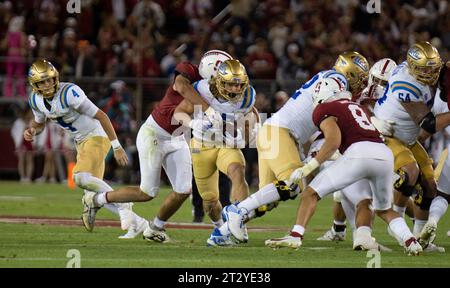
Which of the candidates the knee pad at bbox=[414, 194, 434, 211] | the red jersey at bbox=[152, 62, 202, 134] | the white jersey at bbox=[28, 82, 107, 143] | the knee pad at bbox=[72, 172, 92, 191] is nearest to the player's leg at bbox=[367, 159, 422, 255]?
the knee pad at bbox=[414, 194, 434, 211]

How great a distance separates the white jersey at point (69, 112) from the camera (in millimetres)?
10031

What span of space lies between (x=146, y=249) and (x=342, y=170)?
1.82 meters

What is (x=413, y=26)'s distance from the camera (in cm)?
1920

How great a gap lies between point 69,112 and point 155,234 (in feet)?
5.13

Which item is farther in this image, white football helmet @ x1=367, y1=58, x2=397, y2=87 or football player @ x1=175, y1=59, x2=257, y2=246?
white football helmet @ x1=367, y1=58, x2=397, y2=87

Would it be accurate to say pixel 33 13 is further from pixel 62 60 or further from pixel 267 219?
pixel 267 219

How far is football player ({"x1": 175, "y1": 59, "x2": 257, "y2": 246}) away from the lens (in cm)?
918

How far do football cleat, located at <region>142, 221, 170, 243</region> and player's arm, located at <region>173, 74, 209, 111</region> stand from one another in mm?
1194

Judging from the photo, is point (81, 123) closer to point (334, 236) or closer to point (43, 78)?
point (43, 78)

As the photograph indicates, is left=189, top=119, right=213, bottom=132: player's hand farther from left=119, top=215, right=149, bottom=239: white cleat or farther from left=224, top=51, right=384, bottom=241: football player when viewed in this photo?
left=119, top=215, right=149, bottom=239: white cleat

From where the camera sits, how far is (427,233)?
8.81 metres
